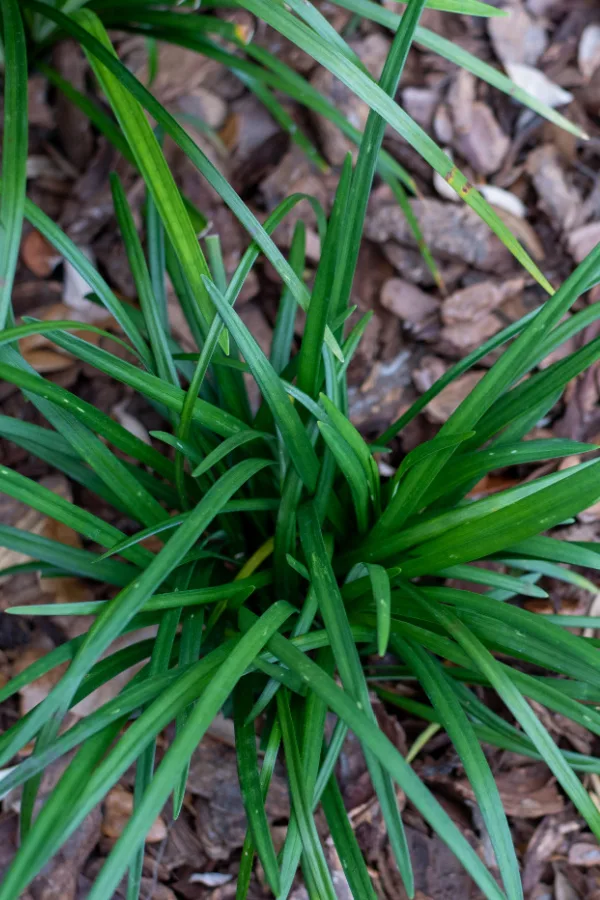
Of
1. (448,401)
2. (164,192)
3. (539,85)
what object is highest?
(539,85)

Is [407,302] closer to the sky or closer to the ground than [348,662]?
closer to the sky

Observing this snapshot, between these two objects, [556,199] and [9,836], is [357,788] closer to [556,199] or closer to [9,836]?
[9,836]

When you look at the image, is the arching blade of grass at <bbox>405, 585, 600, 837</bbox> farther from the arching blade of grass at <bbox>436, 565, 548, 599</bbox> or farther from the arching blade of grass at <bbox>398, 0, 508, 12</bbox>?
the arching blade of grass at <bbox>398, 0, 508, 12</bbox>

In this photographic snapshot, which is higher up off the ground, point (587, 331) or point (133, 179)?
point (133, 179)

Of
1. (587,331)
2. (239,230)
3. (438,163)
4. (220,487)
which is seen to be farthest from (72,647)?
(587,331)

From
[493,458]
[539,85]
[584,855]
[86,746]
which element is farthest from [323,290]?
[539,85]

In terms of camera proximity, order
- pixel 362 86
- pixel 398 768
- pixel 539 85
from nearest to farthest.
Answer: pixel 398 768, pixel 362 86, pixel 539 85

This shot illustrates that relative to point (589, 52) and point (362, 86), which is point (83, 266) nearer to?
point (362, 86)
